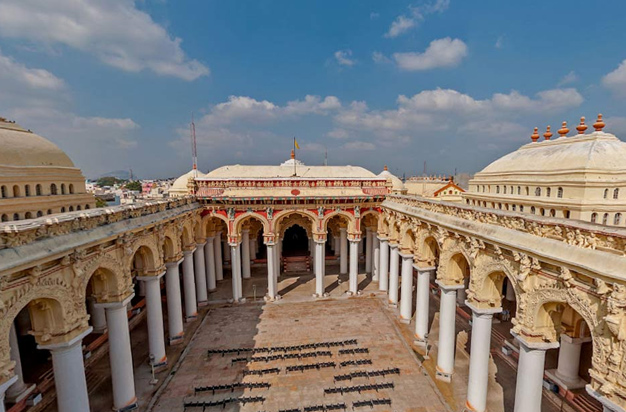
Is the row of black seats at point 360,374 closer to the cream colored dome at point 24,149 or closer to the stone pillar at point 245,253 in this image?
the stone pillar at point 245,253

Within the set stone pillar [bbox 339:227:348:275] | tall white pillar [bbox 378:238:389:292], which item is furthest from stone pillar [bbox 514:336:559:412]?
stone pillar [bbox 339:227:348:275]

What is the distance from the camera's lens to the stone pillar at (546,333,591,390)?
13352 mm

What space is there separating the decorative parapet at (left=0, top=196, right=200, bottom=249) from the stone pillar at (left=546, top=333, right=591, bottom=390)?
20.2 metres

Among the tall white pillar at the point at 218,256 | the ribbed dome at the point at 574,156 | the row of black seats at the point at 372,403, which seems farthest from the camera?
the tall white pillar at the point at 218,256

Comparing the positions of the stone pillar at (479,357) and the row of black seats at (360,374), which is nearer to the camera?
the stone pillar at (479,357)

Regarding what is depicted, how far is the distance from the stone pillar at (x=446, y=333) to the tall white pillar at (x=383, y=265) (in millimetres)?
8891

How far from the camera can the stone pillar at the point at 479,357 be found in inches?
449

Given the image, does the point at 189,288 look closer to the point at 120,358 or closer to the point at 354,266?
the point at 120,358

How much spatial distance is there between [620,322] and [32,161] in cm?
3060

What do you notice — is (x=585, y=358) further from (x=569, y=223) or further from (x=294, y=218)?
(x=294, y=218)

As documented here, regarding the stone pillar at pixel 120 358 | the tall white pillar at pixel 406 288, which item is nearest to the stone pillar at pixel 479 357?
the tall white pillar at pixel 406 288

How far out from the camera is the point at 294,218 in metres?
29.5

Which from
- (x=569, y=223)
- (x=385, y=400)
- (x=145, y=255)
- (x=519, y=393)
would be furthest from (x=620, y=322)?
(x=145, y=255)

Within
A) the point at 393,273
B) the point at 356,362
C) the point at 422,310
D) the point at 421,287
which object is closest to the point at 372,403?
the point at 356,362
